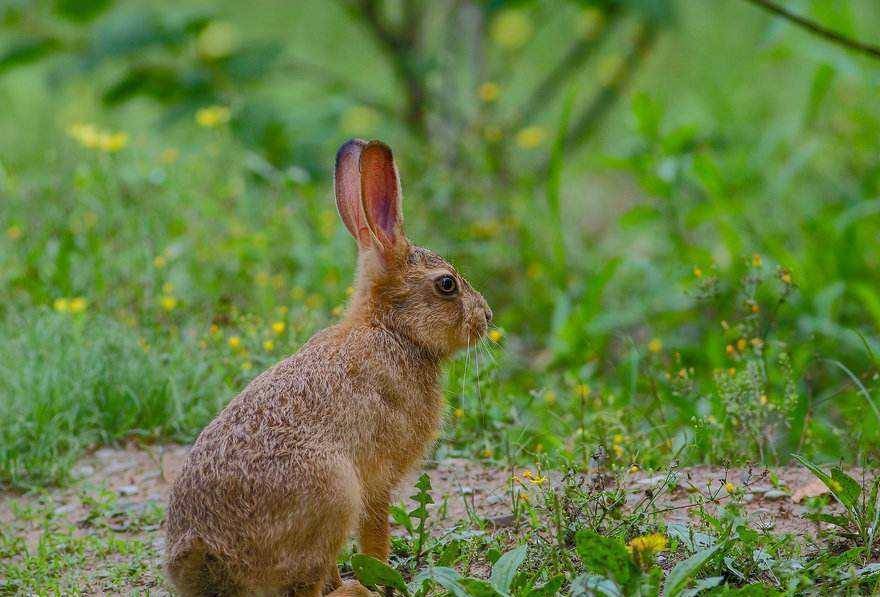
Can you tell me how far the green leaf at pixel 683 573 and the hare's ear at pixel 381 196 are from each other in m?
1.52

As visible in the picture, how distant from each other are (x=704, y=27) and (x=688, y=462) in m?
7.96

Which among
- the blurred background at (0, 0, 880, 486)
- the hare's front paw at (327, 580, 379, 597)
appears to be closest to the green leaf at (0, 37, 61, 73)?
the blurred background at (0, 0, 880, 486)

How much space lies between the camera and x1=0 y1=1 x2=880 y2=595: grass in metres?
4.64

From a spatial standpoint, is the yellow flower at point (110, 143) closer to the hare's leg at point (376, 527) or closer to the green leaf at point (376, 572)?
the hare's leg at point (376, 527)

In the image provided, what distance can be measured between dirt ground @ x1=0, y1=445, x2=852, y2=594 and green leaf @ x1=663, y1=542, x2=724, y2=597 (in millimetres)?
415

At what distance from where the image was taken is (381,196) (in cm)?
441

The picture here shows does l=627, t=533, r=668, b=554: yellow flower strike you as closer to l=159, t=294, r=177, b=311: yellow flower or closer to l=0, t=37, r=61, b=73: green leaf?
l=159, t=294, r=177, b=311: yellow flower

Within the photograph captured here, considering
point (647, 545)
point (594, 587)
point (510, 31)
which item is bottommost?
point (594, 587)

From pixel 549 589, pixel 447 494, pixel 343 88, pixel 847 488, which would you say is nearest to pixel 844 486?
pixel 847 488

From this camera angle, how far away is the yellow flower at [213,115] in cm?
730

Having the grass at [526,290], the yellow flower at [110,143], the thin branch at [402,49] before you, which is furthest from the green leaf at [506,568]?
the thin branch at [402,49]

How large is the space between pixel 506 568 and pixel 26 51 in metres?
4.99

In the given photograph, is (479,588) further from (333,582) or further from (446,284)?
(446,284)

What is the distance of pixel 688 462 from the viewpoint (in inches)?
190
